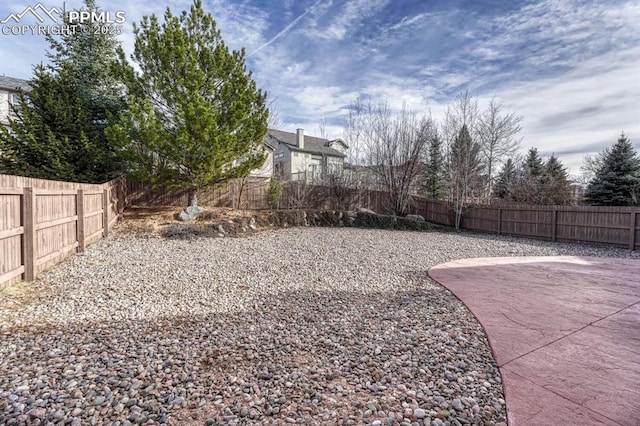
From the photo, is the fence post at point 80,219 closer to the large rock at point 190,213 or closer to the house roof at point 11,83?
the large rock at point 190,213

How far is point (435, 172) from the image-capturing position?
17531 millimetres

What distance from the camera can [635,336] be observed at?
295 centimetres

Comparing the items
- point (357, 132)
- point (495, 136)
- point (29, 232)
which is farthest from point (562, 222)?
point (29, 232)

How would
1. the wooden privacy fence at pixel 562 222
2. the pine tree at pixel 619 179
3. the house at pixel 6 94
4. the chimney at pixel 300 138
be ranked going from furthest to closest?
the chimney at pixel 300 138 → the house at pixel 6 94 → the pine tree at pixel 619 179 → the wooden privacy fence at pixel 562 222

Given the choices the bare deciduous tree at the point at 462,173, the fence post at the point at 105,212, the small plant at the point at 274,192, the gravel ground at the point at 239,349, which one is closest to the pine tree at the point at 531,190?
the bare deciduous tree at the point at 462,173

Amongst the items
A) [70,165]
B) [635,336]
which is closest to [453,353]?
[635,336]

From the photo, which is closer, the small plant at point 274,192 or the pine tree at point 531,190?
the small plant at point 274,192

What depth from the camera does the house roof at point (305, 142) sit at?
25.4 metres

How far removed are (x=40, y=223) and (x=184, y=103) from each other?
564 cm

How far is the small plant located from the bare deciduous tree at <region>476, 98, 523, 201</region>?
13.4 m

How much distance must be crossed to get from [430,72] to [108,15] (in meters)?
13.1

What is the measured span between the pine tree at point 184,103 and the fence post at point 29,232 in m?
4.63

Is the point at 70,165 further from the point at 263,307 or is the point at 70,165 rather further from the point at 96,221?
the point at 263,307

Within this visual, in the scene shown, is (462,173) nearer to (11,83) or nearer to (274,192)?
(274,192)
